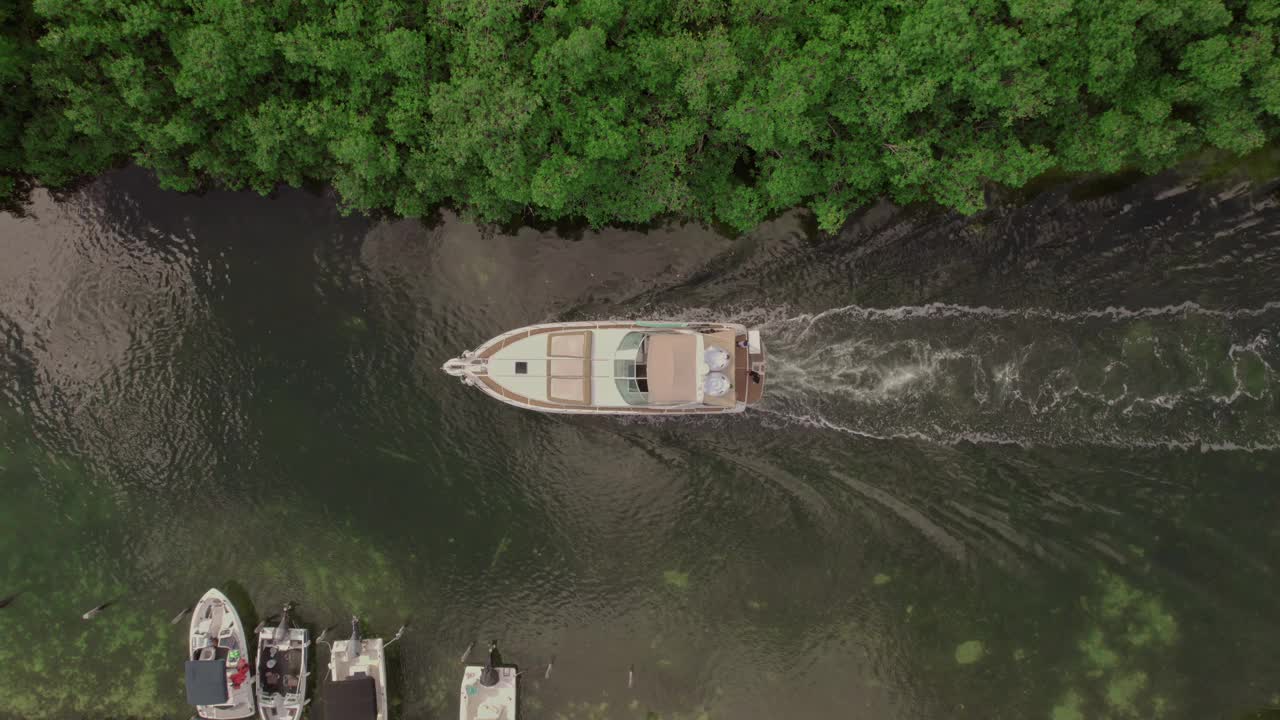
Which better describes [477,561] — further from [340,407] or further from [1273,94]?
[1273,94]

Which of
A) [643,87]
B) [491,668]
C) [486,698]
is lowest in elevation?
[486,698]

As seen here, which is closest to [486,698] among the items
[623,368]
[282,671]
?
[282,671]

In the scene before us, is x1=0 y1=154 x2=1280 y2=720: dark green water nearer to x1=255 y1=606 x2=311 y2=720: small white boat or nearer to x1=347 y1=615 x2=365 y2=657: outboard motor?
x1=347 y1=615 x2=365 y2=657: outboard motor

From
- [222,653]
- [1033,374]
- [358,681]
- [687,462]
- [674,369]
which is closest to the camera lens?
[674,369]

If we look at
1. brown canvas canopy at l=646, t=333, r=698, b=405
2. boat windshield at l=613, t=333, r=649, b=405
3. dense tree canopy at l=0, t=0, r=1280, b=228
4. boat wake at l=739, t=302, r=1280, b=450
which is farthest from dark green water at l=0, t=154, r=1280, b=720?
dense tree canopy at l=0, t=0, r=1280, b=228

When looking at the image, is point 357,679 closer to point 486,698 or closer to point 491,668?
point 486,698

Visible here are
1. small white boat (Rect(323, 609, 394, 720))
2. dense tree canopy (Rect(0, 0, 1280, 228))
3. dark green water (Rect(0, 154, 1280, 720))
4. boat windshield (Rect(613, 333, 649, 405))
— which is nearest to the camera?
dense tree canopy (Rect(0, 0, 1280, 228))

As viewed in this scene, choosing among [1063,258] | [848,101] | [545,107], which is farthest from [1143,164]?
[545,107]
